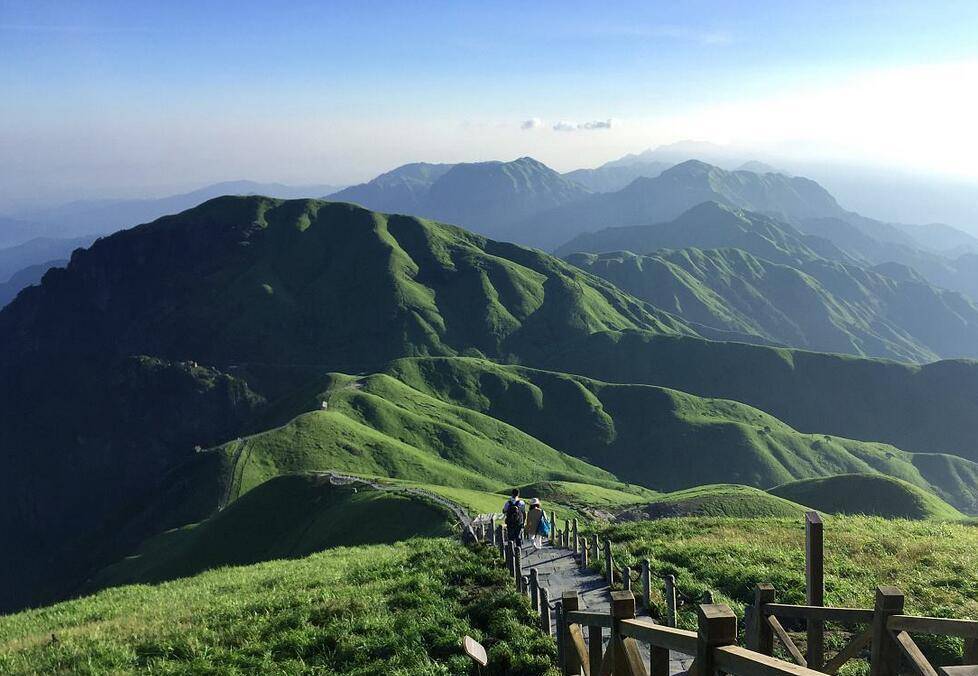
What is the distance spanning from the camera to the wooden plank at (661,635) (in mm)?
5809

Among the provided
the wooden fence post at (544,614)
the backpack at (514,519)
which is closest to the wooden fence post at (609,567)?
the wooden fence post at (544,614)

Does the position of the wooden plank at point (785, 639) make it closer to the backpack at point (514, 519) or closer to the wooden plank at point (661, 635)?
the wooden plank at point (661, 635)

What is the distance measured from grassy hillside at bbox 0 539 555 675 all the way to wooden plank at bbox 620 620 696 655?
763 centimetres

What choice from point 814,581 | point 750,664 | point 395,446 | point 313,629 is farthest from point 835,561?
point 395,446

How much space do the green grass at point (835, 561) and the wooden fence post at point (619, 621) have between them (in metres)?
10.2

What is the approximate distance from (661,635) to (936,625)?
11.5ft

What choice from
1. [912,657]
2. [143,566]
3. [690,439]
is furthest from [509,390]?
[912,657]

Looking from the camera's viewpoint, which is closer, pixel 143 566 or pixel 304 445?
pixel 143 566

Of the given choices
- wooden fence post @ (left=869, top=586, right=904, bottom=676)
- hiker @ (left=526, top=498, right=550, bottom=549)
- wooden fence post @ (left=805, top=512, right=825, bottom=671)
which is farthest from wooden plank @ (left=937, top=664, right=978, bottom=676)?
hiker @ (left=526, top=498, right=550, bottom=549)

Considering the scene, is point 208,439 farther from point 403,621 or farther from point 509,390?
point 403,621

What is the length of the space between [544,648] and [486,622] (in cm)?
236

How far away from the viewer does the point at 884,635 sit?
24.8 feet

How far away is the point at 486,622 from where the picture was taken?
1609 centimetres

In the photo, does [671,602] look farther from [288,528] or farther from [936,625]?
[288,528]
